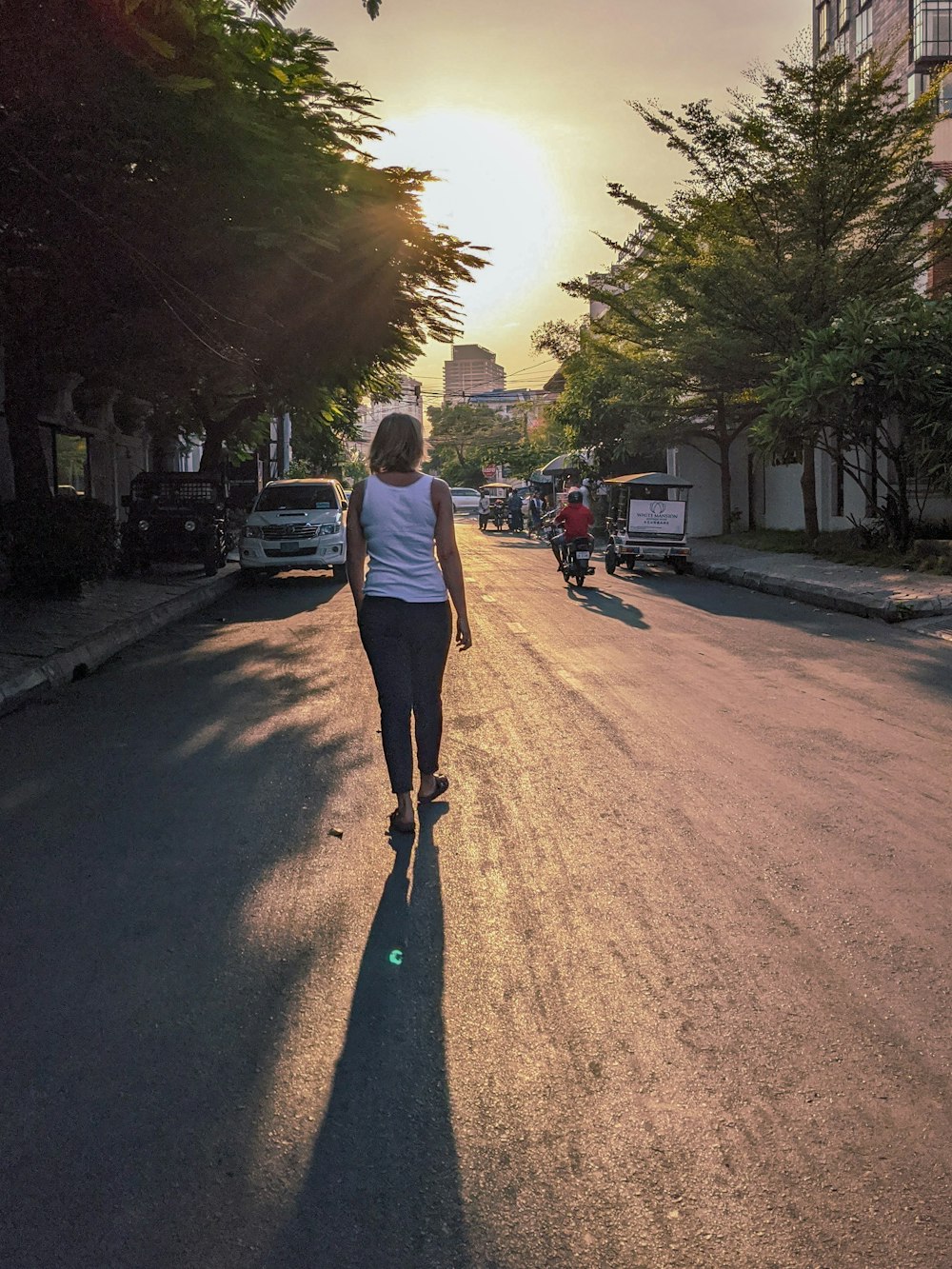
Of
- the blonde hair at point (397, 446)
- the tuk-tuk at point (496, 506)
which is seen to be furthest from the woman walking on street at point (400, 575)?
the tuk-tuk at point (496, 506)

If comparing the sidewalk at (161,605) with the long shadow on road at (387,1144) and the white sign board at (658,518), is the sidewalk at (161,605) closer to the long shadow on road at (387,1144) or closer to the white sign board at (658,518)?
the white sign board at (658,518)

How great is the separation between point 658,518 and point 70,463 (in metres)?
12.0

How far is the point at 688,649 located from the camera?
37.9 ft

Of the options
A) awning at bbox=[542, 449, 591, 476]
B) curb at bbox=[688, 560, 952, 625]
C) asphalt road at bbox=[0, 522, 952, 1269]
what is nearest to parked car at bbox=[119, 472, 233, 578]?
curb at bbox=[688, 560, 952, 625]

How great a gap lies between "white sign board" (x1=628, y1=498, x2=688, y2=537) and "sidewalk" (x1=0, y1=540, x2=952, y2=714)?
3.55ft

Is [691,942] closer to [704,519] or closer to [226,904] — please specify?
[226,904]

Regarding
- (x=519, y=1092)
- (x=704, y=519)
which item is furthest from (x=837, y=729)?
(x=704, y=519)

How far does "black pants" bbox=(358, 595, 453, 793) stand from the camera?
Result: 540 centimetres

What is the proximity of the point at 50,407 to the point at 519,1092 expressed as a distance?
20.9 metres

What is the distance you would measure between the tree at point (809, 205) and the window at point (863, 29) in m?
25.9

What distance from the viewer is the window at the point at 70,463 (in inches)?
896

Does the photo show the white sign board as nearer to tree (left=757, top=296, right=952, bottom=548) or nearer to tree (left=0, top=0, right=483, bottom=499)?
tree (left=757, top=296, right=952, bottom=548)

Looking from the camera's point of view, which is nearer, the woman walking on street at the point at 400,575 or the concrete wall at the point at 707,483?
the woman walking on street at the point at 400,575

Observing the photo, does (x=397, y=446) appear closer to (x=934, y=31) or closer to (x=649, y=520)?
(x=649, y=520)
